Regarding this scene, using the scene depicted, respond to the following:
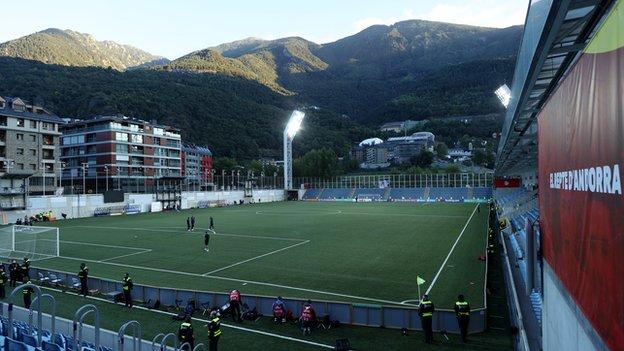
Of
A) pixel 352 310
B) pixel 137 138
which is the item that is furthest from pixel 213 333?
pixel 137 138

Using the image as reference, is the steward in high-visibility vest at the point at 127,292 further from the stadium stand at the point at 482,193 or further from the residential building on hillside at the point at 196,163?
the residential building on hillside at the point at 196,163

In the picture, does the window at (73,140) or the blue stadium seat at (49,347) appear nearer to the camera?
the blue stadium seat at (49,347)

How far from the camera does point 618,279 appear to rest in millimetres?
3576

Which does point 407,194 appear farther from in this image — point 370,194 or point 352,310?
point 352,310

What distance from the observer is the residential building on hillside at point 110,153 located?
311ft

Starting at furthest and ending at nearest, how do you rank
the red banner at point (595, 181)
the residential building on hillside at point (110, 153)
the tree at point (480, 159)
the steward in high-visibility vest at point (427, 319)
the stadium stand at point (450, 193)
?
1. the tree at point (480, 159)
2. the residential building on hillside at point (110, 153)
3. the stadium stand at point (450, 193)
4. the steward in high-visibility vest at point (427, 319)
5. the red banner at point (595, 181)

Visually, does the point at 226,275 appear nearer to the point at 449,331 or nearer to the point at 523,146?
the point at 449,331

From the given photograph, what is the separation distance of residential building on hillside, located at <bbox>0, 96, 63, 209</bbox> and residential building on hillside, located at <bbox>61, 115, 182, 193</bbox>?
1060 cm

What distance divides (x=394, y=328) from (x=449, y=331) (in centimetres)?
191

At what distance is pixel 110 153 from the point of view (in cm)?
9450

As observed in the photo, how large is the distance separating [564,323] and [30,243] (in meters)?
35.1

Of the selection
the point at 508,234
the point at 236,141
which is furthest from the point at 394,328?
the point at 236,141

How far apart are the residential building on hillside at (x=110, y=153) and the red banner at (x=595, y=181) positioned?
95.1m

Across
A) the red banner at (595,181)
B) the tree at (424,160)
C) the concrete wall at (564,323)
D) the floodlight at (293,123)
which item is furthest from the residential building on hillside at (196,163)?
the red banner at (595,181)
